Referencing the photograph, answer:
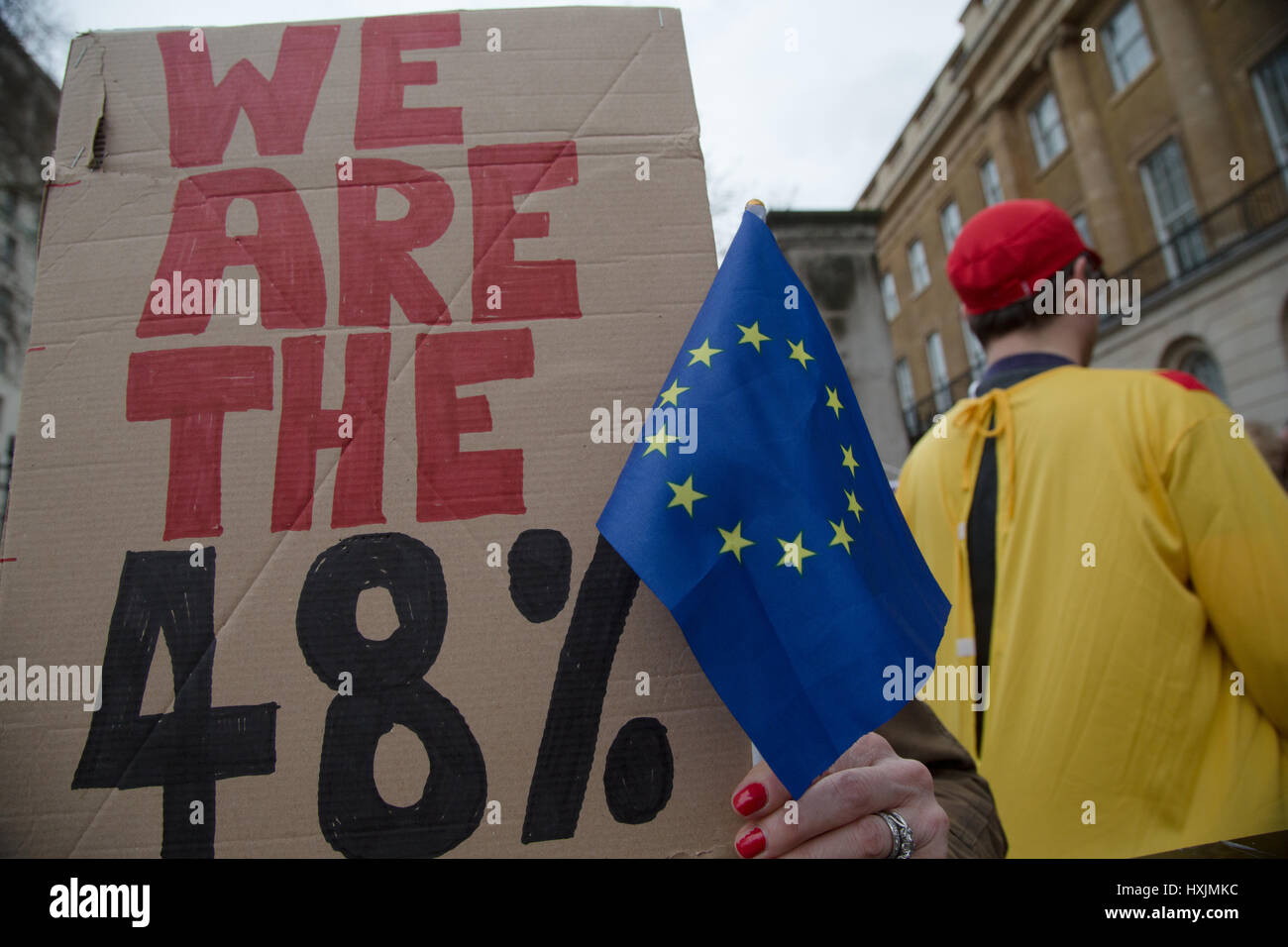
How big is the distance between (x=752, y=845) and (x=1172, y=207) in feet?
56.0

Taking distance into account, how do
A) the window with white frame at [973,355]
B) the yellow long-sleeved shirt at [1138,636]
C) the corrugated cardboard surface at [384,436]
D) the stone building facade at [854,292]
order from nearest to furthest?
the corrugated cardboard surface at [384,436], the yellow long-sleeved shirt at [1138,636], the stone building facade at [854,292], the window with white frame at [973,355]

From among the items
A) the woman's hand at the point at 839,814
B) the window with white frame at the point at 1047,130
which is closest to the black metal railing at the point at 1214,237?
the window with white frame at the point at 1047,130

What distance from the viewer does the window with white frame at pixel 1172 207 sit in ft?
43.5

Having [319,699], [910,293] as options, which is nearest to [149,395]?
[319,699]

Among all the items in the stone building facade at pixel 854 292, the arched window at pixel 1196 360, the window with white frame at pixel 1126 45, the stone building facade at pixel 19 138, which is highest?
the window with white frame at pixel 1126 45

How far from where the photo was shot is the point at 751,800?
0.91m

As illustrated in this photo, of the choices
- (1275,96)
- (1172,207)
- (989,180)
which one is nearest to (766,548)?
(1275,96)

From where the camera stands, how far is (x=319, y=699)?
3.14 feet

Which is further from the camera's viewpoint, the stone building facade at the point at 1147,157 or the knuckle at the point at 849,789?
the stone building facade at the point at 1147,157

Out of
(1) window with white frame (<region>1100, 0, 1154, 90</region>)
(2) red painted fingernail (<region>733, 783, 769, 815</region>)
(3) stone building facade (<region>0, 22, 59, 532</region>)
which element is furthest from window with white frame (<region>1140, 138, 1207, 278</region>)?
(3) stone building facade (<region>0, 22, 59, 532</region>)

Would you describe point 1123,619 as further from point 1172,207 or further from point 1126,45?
point 1126,45

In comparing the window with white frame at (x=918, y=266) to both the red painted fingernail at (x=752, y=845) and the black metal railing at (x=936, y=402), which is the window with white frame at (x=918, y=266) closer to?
the black metal railing at (x=936, y=402)

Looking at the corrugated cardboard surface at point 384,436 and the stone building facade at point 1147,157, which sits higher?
the stone building facade at point 1147,157

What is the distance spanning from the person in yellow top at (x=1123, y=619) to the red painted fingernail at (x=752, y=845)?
2.56ft
